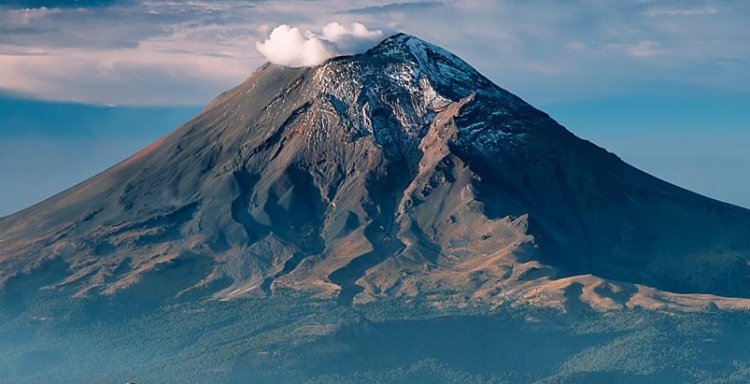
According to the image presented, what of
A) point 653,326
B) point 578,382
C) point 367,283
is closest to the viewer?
point 578,382

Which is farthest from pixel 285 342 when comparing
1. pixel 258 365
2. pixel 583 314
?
pixel 583 314

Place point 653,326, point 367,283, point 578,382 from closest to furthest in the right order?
point 578,382
point 653,326
point 367,283

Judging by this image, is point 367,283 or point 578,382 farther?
point 367,283

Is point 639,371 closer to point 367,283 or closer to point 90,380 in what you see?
point 367,283

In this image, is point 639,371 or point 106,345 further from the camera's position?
point 106,345

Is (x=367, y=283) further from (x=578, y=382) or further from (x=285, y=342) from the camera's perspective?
(x=578, y=382)

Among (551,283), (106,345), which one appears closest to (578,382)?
(551,283)
